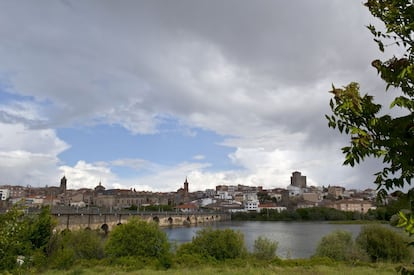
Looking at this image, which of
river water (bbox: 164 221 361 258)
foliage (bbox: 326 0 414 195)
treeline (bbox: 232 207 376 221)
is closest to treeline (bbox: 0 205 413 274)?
river water (bbox: 164 221 361 258)

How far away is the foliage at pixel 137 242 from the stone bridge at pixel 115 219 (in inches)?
159

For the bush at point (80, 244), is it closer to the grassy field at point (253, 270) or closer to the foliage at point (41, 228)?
the foliage at point (41, 228)

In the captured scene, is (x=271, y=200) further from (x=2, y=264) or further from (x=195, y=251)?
(x=2, y=264)

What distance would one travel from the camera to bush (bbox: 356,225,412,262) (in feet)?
91.8

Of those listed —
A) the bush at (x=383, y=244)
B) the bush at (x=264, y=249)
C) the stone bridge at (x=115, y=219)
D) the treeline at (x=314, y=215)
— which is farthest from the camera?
the treeline at (x=314, y=215)

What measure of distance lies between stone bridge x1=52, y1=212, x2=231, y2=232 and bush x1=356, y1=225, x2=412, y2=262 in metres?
20.1

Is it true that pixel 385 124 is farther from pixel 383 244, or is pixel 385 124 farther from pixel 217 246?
pixel 383 244

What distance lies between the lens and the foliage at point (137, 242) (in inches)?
1038

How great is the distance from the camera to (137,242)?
26.6 m

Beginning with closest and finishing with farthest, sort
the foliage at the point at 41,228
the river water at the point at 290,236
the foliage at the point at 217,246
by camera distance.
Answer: the foliage at the point at 41,228 < the foliage at the point at 217,246 < the river water at the point at 290,236

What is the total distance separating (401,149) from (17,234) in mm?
8298

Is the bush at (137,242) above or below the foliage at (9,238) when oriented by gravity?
below

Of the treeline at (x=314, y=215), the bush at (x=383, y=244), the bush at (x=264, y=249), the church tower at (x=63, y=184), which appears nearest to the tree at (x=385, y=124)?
the bush at (x=264, y=249)

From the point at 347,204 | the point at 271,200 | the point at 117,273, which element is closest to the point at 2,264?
the point at 117,273
